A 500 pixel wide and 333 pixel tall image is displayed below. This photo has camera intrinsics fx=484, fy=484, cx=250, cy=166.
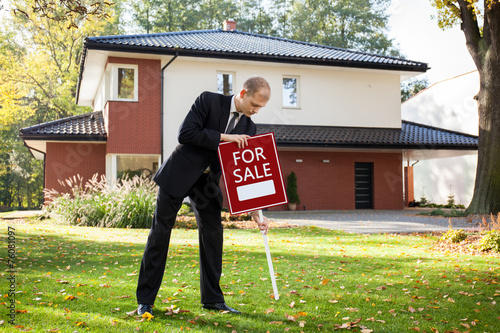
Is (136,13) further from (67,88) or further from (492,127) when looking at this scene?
(492,127)

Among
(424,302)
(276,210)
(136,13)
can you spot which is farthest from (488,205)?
(136,13)

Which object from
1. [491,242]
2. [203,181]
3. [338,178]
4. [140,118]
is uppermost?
[140,118]

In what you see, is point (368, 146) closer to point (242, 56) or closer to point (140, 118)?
point (242, 56)

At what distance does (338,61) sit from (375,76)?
2.57 meters

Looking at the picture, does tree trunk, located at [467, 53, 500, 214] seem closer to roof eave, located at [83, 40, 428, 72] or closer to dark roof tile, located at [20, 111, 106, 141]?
roof eave, located at [83, 40, 428, 72]

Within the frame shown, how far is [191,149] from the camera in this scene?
4180 mm

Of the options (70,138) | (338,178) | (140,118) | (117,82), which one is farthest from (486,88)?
(70,138)

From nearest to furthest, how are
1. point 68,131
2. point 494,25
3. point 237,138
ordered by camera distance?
point 237,138
point 494,25
point 68,131

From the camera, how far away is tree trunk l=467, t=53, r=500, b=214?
16359mm

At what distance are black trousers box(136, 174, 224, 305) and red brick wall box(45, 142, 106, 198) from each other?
16158 mm

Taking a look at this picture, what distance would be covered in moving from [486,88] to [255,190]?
49.6 ft

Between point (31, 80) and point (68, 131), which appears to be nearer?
point (68, 131)

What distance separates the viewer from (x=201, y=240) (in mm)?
4352

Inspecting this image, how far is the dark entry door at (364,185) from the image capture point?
22922 mm
